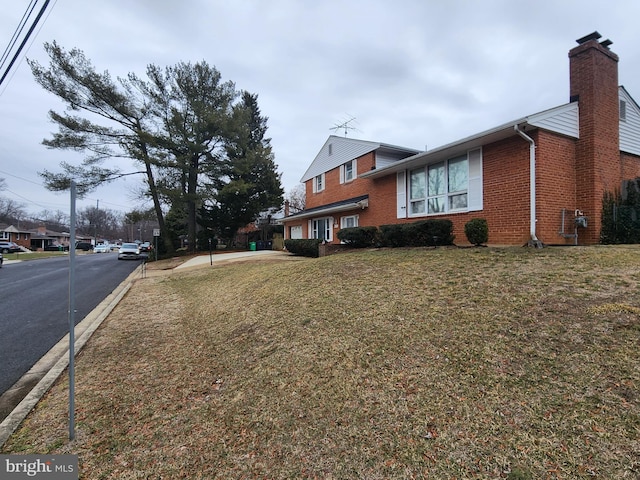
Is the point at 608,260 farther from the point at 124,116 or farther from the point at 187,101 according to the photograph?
Answer: the point at 124,116

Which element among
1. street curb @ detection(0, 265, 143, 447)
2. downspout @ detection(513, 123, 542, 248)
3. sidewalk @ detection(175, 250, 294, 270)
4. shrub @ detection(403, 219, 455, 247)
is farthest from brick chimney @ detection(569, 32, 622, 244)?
sidewalk @ detection(175, 250, 294, 270)

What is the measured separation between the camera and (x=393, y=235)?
39.1 feet

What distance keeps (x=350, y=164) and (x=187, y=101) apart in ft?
48.5

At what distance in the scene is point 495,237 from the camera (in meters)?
9.97

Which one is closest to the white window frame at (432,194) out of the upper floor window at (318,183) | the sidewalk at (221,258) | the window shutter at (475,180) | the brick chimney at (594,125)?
the window shutter at (475,180)

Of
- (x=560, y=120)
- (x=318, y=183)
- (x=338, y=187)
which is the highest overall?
(x=318, y=183)

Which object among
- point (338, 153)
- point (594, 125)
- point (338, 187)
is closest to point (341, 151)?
point (338, 153)

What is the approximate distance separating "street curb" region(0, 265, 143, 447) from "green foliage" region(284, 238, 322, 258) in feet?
32.2

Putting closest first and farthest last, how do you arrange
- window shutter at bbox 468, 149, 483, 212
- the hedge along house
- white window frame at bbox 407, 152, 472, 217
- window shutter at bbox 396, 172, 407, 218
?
the hedge along house, window shutter at bbox 468, 149, 483, 212, white window frame at bbox 407, 152, 472, 217, window shutter at bbox 396, 172, 407, 218

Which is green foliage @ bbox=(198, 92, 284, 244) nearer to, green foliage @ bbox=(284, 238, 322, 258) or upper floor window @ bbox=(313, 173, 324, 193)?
upper floor window @ bbox=(313, 173, 324, 193)

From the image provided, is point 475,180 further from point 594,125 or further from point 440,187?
point 594,125

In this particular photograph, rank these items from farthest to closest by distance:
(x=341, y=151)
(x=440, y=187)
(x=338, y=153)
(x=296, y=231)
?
(x=296, y=231) < (x=338, y=153) < (x=341, y=151) < (x=440, y=187)

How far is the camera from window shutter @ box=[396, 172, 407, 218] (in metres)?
13.3

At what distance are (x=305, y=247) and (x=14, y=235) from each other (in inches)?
2862
